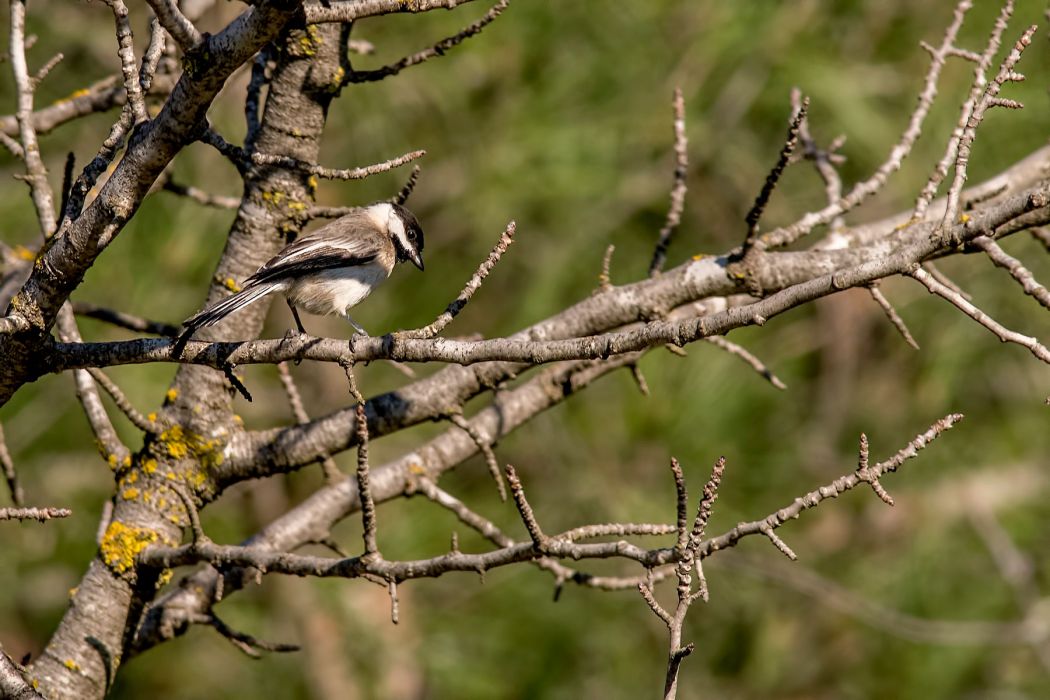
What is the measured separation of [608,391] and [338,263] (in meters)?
2.61

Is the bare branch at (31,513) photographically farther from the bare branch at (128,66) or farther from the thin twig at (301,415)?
the thin twig at (301,415)

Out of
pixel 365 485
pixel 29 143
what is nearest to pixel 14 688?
pixel 365 485

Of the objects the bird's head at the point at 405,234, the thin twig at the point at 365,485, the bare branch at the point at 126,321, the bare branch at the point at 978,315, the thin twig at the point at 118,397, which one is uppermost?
the bird's head at the point at 405,234

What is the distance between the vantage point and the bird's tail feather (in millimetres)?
2697

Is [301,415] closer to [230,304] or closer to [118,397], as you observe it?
[230,304]

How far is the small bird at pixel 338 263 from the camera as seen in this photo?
2.98m

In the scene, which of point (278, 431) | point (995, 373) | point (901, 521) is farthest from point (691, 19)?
point (278, 431)

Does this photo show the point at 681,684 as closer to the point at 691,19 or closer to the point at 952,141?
the point at 691,19

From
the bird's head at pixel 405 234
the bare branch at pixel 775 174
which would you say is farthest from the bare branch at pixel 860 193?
the bird's head at pixel 405 234

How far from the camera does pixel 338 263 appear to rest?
11.8 ft

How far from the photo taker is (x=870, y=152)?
6.02m

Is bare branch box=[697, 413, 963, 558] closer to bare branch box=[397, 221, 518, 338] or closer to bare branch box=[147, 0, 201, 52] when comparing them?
bare branch box=[397, 221, 518, 338]

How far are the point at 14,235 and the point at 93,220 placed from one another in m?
3.55

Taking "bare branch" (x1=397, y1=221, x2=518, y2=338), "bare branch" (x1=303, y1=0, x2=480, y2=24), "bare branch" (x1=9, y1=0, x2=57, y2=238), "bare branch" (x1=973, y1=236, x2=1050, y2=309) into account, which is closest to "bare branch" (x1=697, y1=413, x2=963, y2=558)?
"bare branch" (x1=973, y1=236, x2=1050, y2=309)
